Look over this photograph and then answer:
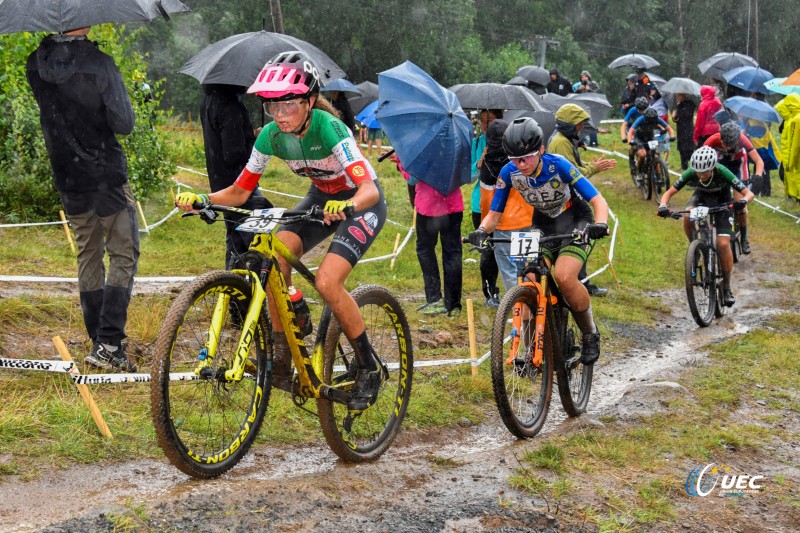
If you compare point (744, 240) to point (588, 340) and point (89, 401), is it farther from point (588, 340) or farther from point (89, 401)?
point (89, 401)

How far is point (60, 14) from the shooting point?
602 centimetres

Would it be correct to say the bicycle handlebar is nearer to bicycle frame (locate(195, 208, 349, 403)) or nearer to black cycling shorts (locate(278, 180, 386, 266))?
bicycle frame (locate(195, 208, 349, 403))

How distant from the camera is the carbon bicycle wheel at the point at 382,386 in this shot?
5.34 metres

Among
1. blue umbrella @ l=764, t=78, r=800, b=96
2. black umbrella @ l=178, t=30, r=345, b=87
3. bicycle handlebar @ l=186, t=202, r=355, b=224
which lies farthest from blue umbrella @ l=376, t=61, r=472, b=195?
blue umbrella @ l=764, t=78, r=800, b=96

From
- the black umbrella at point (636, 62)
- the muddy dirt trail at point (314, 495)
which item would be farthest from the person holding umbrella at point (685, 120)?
the muddy dirt trail at point (314, 495)

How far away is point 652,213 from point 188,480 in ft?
51.3

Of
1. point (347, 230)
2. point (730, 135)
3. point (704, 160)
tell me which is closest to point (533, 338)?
point (347, 230)

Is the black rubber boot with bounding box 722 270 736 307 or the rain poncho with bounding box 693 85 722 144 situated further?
the rain poncho with bounding box 693 85 722 144

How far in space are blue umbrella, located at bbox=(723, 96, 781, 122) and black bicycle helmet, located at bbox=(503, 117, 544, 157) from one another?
13.4m

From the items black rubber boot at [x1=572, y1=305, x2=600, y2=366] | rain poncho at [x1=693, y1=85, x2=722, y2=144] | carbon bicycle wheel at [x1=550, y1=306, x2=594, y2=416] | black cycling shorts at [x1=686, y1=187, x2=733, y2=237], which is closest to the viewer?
carbon bicycle wheel at [x1=550, y1=306, x2=594, y2=416]

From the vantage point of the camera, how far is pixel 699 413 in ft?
24.0

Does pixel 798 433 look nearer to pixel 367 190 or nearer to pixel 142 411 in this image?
pixel 367 190

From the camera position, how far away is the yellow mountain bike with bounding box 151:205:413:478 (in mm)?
4504

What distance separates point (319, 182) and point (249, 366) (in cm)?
124
